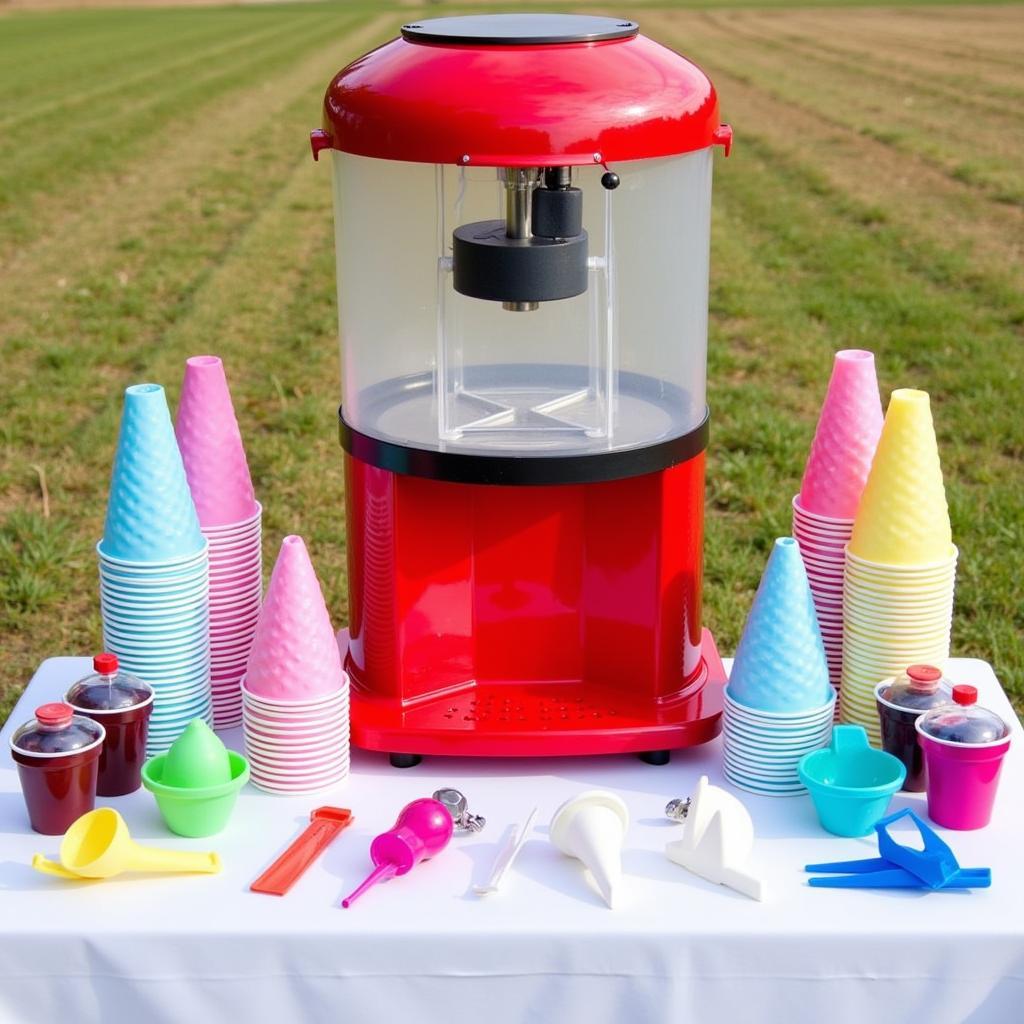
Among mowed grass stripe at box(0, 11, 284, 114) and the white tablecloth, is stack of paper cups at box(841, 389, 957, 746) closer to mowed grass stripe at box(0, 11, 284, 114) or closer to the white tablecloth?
the white tablecloth

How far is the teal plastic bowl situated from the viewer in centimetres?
157

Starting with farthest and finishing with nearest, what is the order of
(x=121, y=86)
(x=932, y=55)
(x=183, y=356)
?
(x=932, y=55)
(x=121, y=86)
(x=183, y=356)

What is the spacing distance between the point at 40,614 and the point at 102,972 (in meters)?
1.75

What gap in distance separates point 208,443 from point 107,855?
0.56 meters

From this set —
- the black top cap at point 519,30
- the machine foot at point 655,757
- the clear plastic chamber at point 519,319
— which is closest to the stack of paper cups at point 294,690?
the clear plastic chamber at point 519,319

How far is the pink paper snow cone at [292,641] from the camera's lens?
5.43ft

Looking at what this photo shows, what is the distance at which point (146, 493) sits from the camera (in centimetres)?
170

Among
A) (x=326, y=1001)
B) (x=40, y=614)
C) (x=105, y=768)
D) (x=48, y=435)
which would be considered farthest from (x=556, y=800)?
(x=48, y=435)

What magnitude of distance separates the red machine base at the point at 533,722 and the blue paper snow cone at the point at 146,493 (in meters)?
0.30

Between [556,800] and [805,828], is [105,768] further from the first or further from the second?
[805,828]

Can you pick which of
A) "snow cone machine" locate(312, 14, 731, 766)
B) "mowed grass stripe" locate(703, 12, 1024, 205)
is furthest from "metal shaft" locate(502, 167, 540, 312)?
"mowed grass stripe" locate(703, 12, 1024, 205)

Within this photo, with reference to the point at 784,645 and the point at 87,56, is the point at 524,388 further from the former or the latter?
the point at 87,56

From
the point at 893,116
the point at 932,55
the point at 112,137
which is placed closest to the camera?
the point at 112,137

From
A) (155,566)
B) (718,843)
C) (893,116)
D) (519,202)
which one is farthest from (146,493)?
(893,116)
